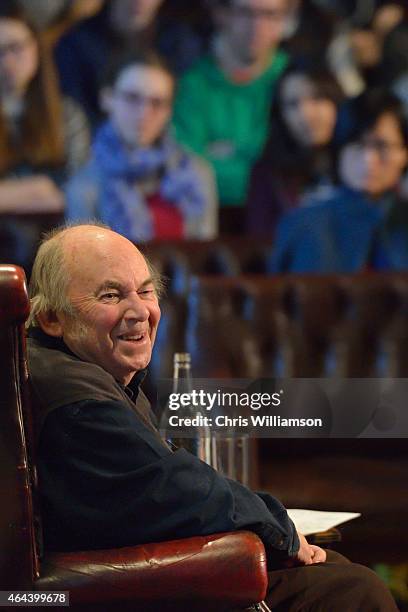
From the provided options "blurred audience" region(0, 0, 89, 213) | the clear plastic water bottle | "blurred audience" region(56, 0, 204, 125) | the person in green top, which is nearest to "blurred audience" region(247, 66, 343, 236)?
the person in green top

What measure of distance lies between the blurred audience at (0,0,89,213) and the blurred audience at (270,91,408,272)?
3.41 feet

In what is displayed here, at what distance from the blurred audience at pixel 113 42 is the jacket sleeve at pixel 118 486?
3.56 meters

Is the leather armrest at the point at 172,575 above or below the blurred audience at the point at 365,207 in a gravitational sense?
below

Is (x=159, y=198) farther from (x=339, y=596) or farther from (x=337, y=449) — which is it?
(x=339, y=596)

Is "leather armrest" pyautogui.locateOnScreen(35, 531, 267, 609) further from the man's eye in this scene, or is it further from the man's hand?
the man's eye

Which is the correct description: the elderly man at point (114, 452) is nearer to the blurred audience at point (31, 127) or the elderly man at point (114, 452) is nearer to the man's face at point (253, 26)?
the blurred audience at point (31, 127)

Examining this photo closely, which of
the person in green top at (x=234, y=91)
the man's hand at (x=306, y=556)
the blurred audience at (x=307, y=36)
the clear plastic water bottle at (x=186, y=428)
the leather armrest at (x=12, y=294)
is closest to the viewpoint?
the leather armrest at (x=12, y=294)

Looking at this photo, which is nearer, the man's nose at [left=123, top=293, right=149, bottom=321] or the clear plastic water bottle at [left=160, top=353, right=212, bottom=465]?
the man's nose at [left=123, top=293, right=149, bottom=321]

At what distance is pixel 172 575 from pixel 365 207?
3561 mm

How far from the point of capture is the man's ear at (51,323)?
163cm

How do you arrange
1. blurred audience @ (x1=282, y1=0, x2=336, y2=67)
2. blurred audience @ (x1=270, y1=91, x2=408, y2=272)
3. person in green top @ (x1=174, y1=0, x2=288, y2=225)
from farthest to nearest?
1. blurred audience @ (x1=282, y1=0, x2=336, y2=67)
2. person in green top @ (x1=174, y1=0, x2=288, y2=225)
3. blurred audience @ (x1=270, y1=91, x2=408, y2=272)

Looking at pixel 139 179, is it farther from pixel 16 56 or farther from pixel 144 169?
pixel 16 56

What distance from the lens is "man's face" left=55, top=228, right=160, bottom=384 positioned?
161 cm

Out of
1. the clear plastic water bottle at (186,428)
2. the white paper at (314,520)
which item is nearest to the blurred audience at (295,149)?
the clear plastic water bottle at (186,428)
